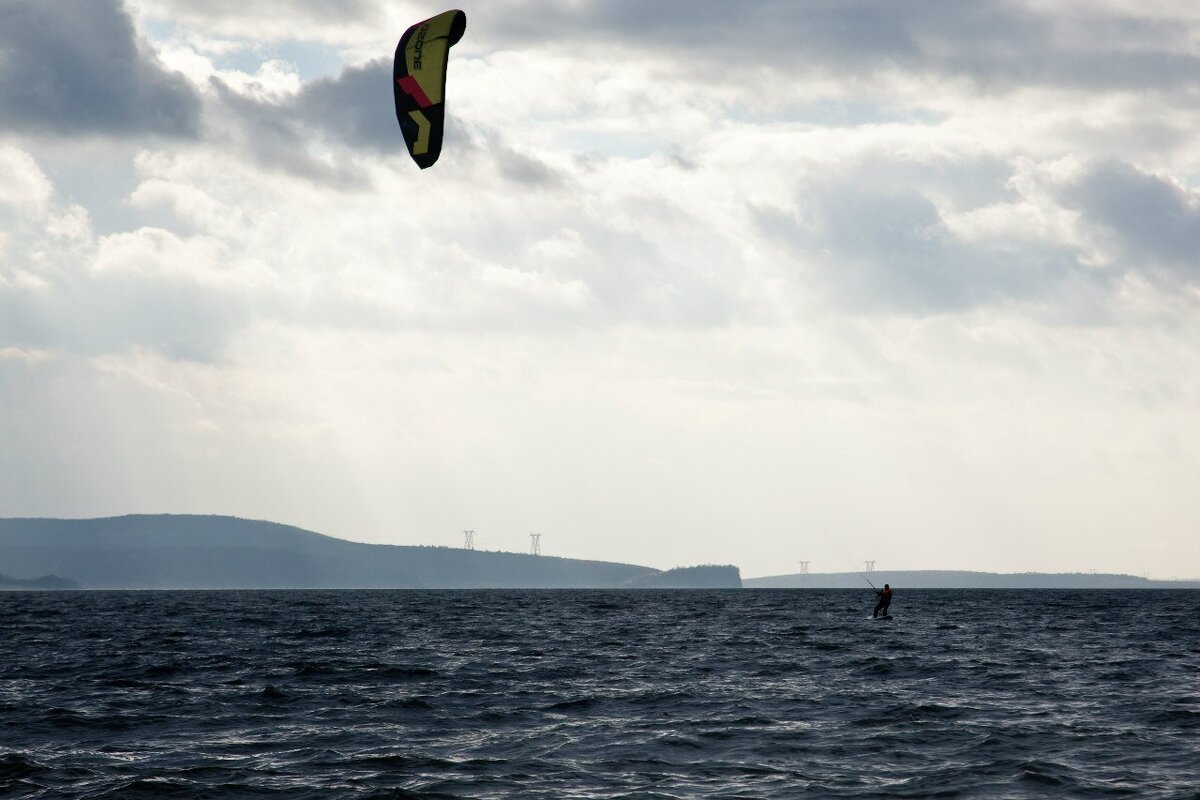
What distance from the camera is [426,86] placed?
28094mm

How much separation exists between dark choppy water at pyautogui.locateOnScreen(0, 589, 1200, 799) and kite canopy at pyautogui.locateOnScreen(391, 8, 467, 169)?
1268 centimetres

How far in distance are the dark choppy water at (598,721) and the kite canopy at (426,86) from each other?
41.6 ft

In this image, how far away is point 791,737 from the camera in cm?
2439

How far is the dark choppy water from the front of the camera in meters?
20.1

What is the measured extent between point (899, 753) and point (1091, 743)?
4190mm

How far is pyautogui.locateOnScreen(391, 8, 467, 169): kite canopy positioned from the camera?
2789cm

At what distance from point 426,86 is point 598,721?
14.5 m

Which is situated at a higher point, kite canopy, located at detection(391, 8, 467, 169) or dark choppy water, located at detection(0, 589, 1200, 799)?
kite canopy, located at detection(391, 8, 467, 169)

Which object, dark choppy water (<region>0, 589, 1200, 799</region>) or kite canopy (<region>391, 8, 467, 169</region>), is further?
kite canopy (<region>391, 8, 467, 169</region>)

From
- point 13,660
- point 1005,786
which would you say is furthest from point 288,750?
point 13,660

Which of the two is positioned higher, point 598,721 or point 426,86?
point 426,86

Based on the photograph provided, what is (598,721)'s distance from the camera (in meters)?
26.5

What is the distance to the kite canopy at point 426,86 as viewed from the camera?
91.5 ft

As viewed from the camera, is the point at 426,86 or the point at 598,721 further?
the point at 426,86
